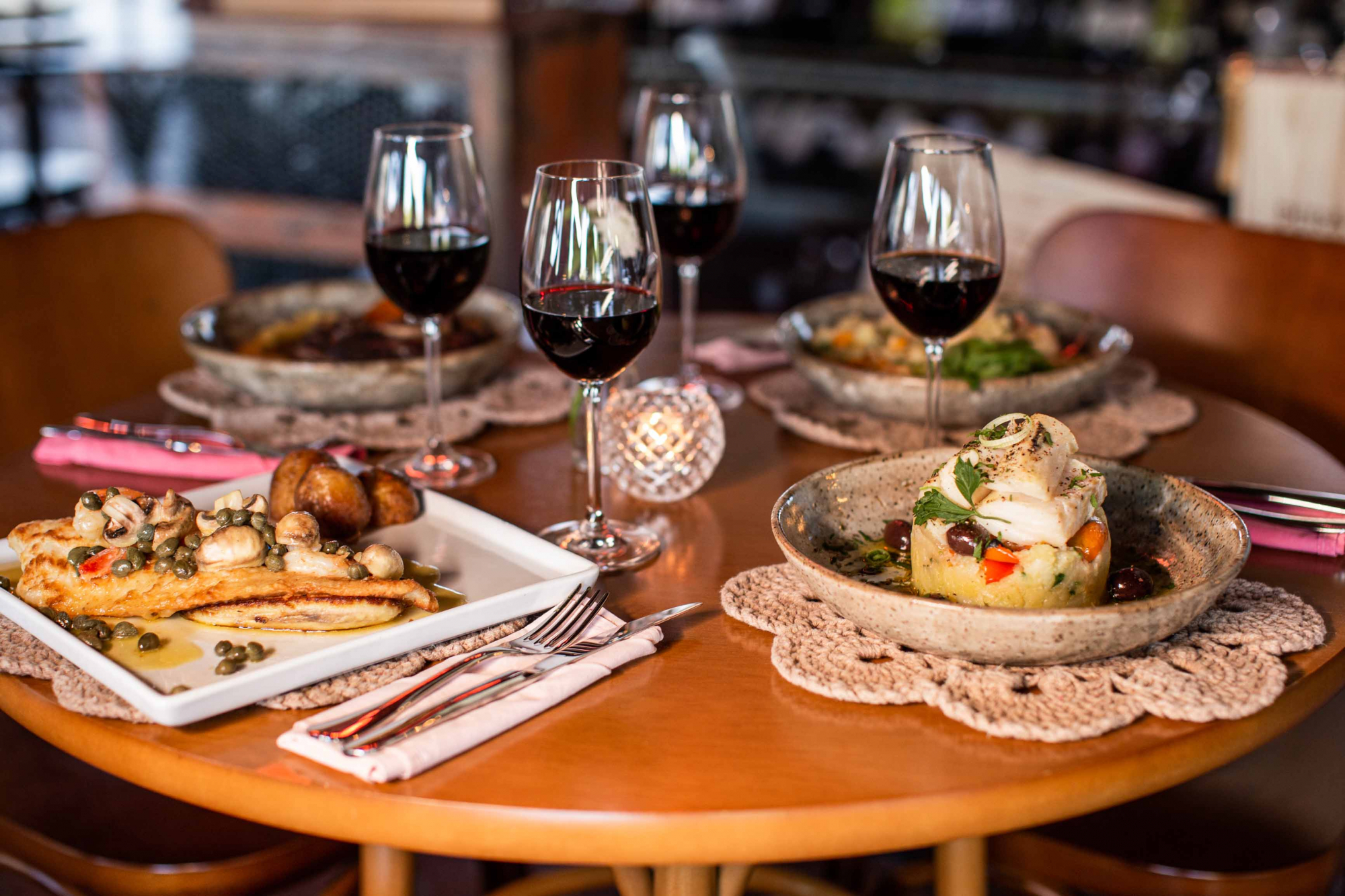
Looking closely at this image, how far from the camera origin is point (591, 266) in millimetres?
1088

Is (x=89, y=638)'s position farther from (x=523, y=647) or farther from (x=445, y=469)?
(x=445, y=469)

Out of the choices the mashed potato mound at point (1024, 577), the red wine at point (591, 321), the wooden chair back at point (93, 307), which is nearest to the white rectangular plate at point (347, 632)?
the red wine at point (591, 321)

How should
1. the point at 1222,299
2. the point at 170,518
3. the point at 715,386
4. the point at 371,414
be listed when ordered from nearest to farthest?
the point at 170,518 < the point at 371,414 < the point at 715,386 < the point at 1222,299

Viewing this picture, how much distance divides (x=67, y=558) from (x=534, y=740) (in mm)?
416

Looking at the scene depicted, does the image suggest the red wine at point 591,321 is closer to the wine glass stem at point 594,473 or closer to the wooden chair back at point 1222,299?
the wine glass stem at point 594,473

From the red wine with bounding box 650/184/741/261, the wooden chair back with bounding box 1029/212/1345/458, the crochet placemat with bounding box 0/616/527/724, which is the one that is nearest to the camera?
the crochet placemat with bounding box 0/616/527/724

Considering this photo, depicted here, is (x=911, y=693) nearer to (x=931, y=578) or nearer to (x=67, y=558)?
(x=931, y=578)

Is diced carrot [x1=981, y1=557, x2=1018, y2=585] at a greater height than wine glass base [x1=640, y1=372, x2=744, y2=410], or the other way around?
diced carrot [x1=981, y1=557, x2=1018, y2=585]

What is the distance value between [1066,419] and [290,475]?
95 centimetres

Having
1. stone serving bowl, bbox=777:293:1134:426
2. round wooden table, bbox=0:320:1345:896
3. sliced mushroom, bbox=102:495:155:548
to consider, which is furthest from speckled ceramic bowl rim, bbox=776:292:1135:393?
sliced mushroom, bbox=102:495:155:548

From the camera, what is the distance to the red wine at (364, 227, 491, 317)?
1.37m

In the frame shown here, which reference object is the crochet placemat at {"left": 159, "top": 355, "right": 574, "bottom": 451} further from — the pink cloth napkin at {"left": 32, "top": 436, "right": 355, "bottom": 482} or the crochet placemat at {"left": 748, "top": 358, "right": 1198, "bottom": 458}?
the crochet placemat at {"left": 748, "top": 358, "right": 1198, "bottom": 458}

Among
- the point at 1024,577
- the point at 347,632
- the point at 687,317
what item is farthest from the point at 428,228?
the point at 1024,577

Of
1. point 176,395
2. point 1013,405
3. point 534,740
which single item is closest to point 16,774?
point 176,395
